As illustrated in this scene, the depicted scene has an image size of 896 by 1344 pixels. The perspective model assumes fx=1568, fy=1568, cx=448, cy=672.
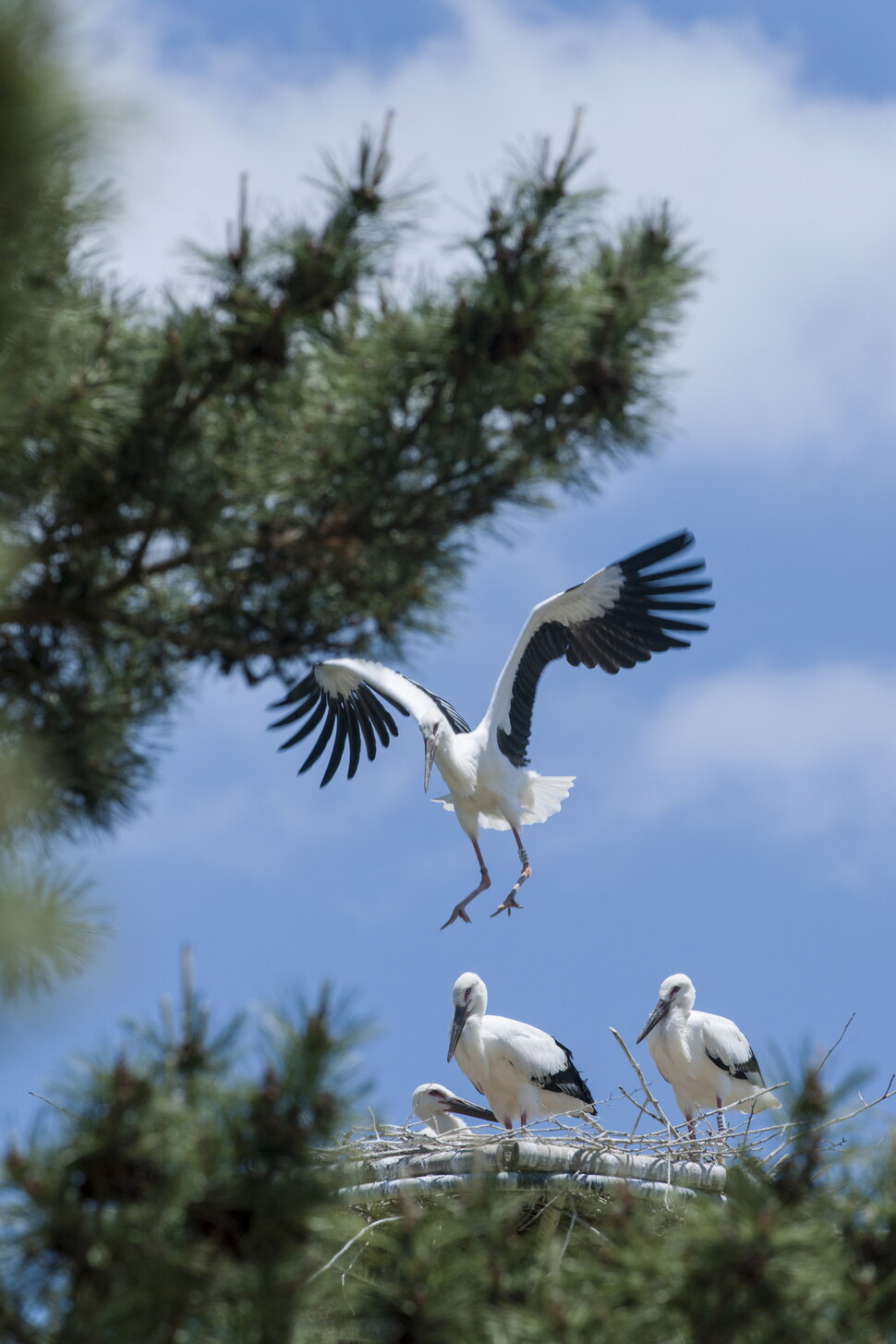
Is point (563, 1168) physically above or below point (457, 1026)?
below

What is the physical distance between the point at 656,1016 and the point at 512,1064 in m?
0.95

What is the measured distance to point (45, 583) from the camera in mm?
3975

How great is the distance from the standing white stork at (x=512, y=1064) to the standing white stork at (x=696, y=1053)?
1.79 ft

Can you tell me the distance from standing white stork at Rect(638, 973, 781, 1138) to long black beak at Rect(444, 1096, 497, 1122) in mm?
891

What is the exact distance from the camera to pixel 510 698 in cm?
741

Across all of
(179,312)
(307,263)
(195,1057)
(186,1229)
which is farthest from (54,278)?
(186,1229)

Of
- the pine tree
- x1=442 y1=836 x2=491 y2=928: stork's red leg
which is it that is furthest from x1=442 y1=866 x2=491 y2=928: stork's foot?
the pine tree

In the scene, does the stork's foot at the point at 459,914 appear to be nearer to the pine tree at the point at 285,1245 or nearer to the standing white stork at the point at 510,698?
the standing white stork at the point at 510,698

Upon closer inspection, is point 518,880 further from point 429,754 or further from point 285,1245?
point 285,1245

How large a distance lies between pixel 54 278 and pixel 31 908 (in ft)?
5.19

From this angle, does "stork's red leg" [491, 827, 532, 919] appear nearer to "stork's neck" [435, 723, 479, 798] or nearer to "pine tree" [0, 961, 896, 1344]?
"stork's neck" [435, 723, 479, 798]

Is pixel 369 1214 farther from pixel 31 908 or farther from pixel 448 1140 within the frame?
pixel 31 908

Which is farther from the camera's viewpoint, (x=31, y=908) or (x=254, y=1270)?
(x=31, y=908)

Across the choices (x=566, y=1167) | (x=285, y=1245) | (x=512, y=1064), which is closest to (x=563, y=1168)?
(x=566, y=1167)
